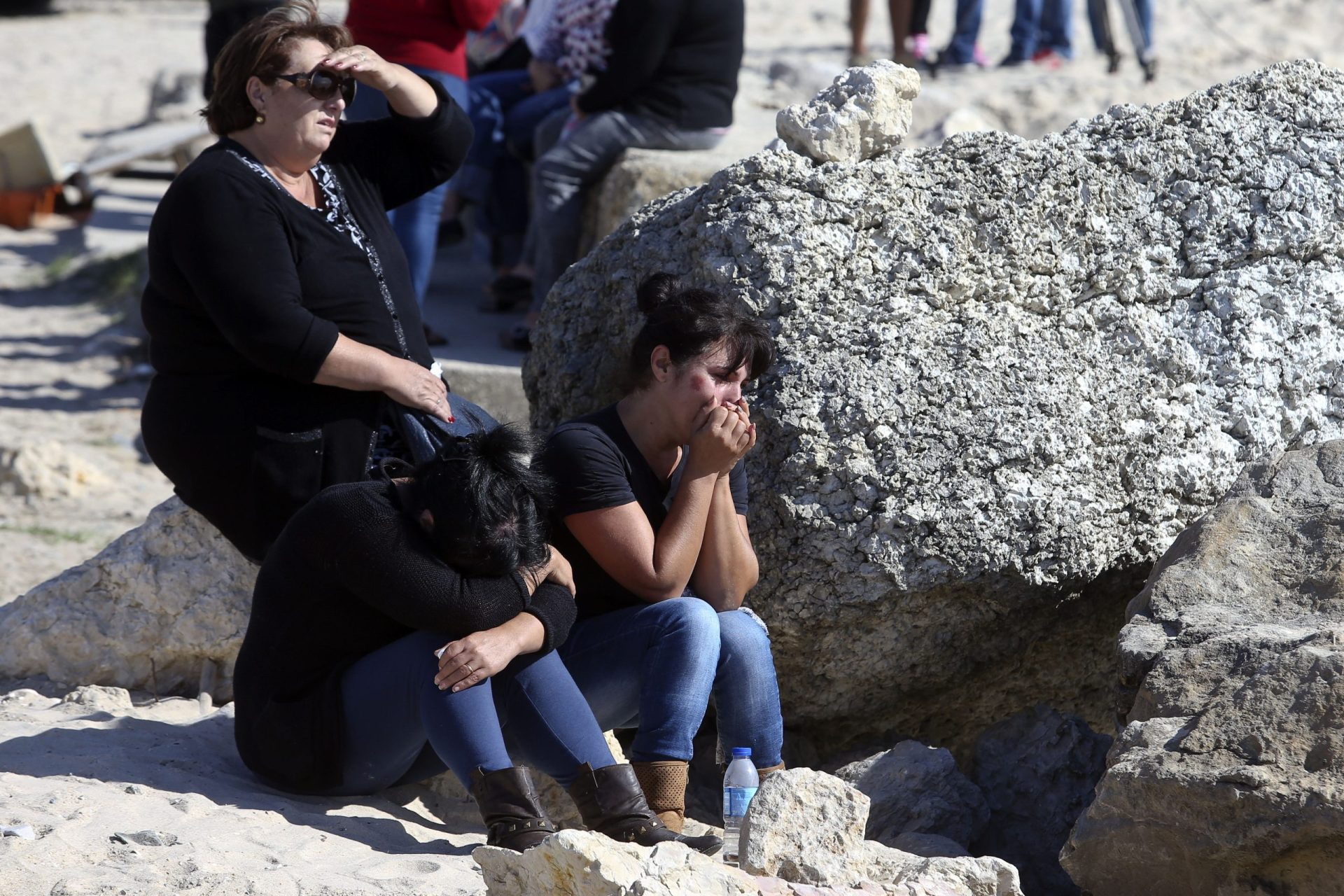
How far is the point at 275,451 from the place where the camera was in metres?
3.04

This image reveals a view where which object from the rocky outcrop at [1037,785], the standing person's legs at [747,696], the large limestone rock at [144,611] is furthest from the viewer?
the large limestone rock at [144,611]

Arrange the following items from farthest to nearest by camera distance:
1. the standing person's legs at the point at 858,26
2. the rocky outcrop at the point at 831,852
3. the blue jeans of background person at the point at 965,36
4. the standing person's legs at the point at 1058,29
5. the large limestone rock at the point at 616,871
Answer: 1. the standing person's legs at the point at 1058,29
2. the blue jeans of background person at the point at 965,36
3. the standing person's legs at the point at 858,26
4. the rocky outcrop at the point at 831,852
5. the large limestone rock at the point at 616,871

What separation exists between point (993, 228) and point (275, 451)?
169 centimetres

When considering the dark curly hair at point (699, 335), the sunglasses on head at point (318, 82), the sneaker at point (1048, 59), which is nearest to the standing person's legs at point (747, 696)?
the dark curly hair at point (699, 335)

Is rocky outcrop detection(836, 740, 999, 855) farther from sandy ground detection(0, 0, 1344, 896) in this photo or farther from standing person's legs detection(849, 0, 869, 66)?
standing person's legs detection(849, 0, 869, 66)

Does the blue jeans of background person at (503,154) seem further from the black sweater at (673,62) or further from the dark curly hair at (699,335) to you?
the dark curly hair at (699,335)

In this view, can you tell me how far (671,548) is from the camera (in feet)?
9.34

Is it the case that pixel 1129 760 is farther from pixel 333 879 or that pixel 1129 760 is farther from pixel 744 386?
pixel 333 879

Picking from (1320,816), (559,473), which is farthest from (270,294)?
(1320,816)

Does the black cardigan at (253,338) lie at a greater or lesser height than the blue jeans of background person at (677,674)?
greater

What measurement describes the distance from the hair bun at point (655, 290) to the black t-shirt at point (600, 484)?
26 cm

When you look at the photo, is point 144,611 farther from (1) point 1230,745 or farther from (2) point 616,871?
(1) point 1230,745

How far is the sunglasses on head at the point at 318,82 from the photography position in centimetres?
306

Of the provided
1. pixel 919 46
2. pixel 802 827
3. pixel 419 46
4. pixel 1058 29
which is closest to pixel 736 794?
pixel 802 827
